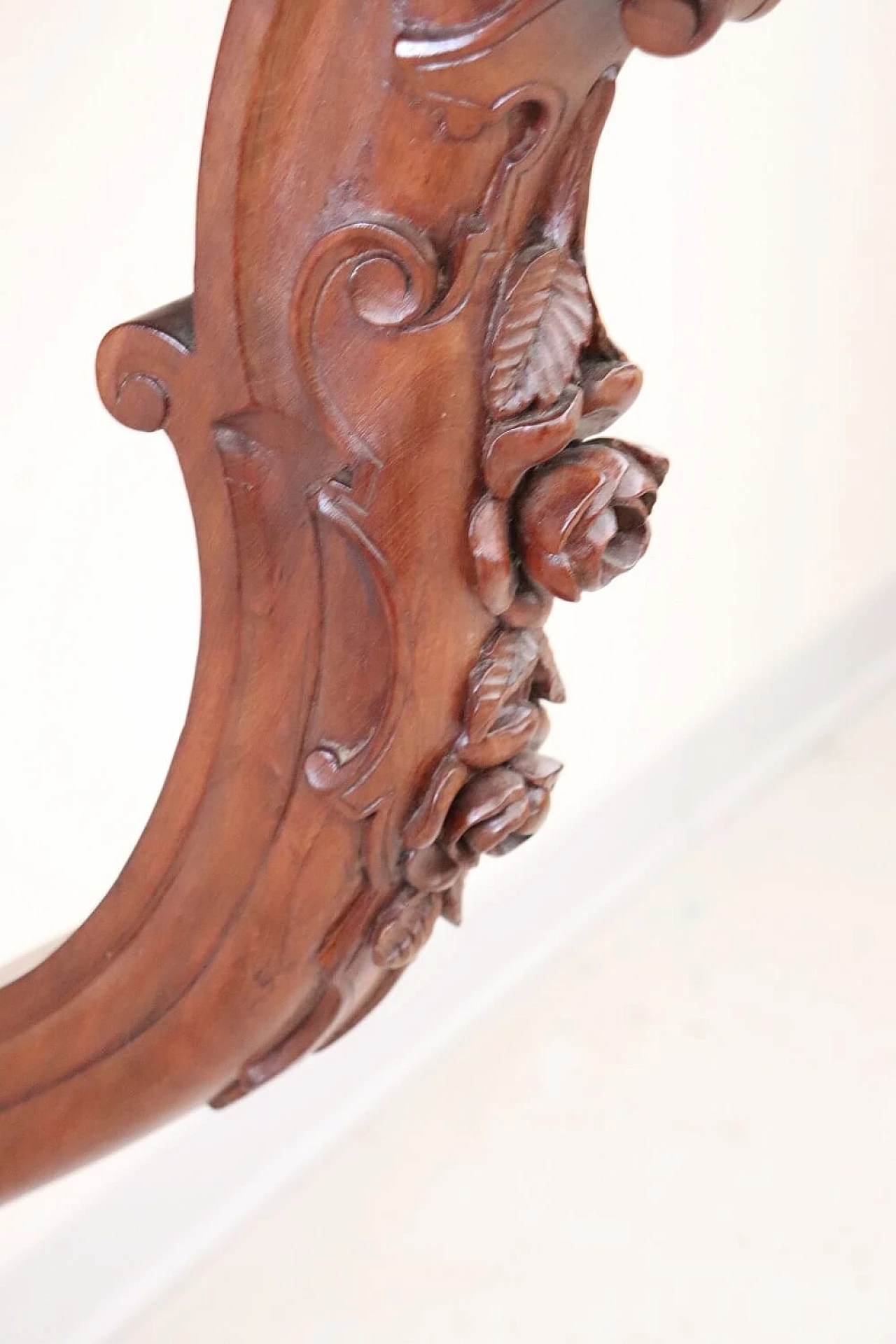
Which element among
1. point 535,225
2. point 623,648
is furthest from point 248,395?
point 623,648

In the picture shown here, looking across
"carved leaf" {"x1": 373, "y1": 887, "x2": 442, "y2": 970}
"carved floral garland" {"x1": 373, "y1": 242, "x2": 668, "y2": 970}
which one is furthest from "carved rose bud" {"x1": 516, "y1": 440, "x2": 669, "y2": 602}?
"carved leaf" {"x1": 373, "y1": 887, "x2": 442, "y2": 970}

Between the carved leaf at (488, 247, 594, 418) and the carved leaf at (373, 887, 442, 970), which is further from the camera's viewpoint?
the carved leaf at (373, 887, 442, 970)

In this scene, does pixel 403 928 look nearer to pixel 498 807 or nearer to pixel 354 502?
pixel 498 807

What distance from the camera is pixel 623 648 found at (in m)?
1.52

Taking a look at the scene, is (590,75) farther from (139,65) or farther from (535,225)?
(139,65)

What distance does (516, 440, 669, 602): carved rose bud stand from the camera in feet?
1.27

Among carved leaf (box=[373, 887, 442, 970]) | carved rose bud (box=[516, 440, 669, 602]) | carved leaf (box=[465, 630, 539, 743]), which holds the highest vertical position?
carved rose bud (box=[516, 440, 669, 602])

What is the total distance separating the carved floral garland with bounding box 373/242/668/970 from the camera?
371 millimetres

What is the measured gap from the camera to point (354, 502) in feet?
1.27

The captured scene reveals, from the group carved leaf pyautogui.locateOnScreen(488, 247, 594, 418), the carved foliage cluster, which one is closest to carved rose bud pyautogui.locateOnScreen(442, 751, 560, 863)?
the carved foliage cluster

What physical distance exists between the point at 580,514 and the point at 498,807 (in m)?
0.11

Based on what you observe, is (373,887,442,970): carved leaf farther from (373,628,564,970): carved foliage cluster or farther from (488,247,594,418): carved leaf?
(488,247,594,418): carved leaf

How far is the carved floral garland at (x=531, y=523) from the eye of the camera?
0.37 metres

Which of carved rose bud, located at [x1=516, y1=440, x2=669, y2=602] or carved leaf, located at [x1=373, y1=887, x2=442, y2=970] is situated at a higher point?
carved rose bud, located at [x1=516, y1=440, x2=669, y2=602]
